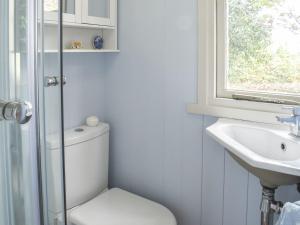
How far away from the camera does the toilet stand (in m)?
1.48

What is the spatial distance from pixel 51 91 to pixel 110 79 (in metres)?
1.11

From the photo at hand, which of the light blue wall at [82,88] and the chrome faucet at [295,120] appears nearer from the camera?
the chrome faucet at [295,120]

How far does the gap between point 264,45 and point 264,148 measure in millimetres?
485

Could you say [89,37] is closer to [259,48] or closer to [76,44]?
[76,44]

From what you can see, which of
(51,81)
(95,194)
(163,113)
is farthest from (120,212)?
(51,81)

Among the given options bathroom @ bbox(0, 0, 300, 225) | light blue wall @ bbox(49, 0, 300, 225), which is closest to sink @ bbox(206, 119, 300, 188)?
bathroom @ bbox(0, 0, 300, 225)

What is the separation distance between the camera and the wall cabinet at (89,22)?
157cm

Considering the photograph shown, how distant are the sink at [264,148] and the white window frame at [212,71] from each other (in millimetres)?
60

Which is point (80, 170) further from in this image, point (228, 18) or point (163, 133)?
point (228, 18)

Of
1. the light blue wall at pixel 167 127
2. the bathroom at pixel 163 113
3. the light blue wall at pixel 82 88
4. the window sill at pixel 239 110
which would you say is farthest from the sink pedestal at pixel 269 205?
the light blue wall at pixel 82 88

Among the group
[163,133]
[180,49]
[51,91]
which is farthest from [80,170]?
[51,91]

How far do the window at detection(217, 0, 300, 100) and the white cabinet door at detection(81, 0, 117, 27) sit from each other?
1.93 ft

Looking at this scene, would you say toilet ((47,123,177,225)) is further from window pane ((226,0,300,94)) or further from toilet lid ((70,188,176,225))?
window pane ((226,0,300,94))

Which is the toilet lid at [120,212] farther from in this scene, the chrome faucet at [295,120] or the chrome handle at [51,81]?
the chrome handle at [51,81]
